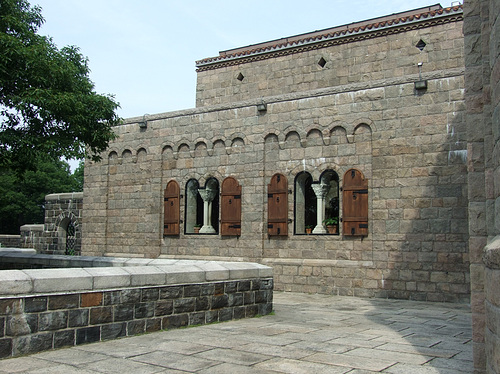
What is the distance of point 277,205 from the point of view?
1341 cm

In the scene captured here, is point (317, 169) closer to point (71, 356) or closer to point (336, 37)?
point (336, 37)

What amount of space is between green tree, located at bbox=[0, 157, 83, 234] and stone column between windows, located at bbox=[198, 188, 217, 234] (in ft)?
99.0

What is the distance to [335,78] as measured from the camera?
16.1 meters

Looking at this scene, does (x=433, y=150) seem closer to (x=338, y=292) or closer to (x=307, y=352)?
(x=338, y=292)

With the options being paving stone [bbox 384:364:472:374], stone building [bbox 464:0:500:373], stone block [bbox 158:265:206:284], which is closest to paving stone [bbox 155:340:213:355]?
stone block [bbox 158:265:206:284]

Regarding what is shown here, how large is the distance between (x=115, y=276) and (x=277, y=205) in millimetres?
7229

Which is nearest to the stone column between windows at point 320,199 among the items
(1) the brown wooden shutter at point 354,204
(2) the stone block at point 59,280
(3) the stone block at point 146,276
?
(1) the brown wooden shutter at point 354,204

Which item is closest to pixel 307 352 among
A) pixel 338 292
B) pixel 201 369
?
pixel 201 369

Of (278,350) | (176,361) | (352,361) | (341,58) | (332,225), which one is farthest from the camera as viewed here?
(341,58)

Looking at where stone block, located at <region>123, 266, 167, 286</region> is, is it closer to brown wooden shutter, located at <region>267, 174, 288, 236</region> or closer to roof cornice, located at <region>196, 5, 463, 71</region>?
brown wooden shutter, located at <region>267, 174, 288, 236</region>

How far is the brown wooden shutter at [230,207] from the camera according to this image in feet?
45.9

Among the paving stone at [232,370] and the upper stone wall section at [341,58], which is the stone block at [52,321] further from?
the upper stone wall section at [341,58]

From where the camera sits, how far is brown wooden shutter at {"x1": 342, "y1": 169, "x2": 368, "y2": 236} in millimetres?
12172

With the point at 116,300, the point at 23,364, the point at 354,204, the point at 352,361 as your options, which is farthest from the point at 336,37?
the point at 23,364
